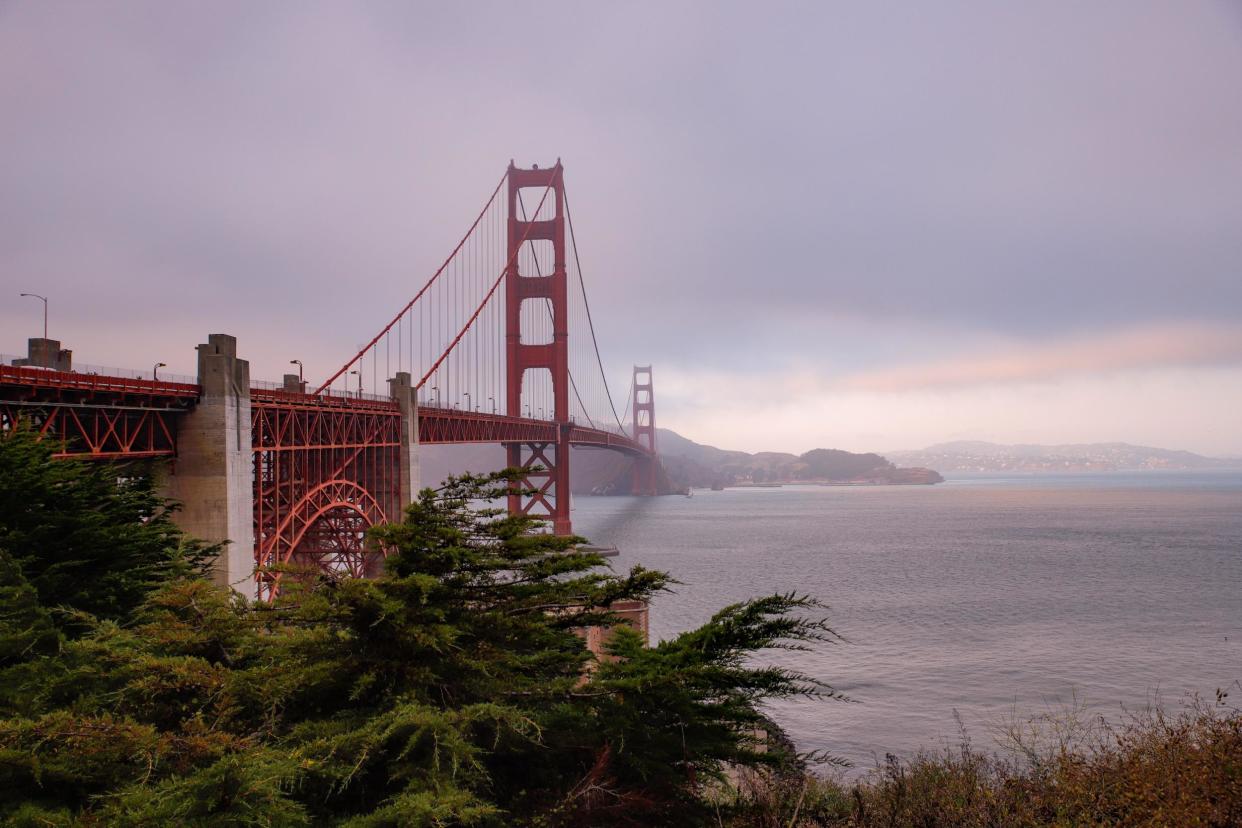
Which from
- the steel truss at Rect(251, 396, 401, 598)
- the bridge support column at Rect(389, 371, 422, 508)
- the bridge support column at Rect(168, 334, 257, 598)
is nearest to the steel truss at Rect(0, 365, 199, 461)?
the bridge support column at Rect(168, 334, 257, 598)

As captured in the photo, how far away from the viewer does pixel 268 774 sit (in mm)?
4629

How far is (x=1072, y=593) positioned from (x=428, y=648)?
4242 cm

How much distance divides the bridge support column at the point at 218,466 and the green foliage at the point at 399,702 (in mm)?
11076

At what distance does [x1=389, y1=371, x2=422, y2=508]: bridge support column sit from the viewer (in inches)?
1283

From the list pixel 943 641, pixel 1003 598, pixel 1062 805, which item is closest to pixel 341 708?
pixel 1062 805

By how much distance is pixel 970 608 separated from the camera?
3631cm

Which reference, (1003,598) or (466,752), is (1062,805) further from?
(1003,598)

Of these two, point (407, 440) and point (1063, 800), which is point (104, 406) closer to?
point (1063, 800)

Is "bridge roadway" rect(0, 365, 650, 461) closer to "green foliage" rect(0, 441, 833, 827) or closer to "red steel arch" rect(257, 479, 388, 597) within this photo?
"red steel arch" rect(257, 479, 388, 597)

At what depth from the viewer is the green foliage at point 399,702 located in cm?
496

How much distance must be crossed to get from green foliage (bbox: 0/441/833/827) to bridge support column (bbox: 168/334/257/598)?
1108 centimetres

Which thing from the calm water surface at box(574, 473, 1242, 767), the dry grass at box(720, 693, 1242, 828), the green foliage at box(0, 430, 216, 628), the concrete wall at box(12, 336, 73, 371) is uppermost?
the concrete wall at box(12, 336, 73, 371)

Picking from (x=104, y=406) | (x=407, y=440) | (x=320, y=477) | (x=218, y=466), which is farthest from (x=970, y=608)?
(x=104, y=406)

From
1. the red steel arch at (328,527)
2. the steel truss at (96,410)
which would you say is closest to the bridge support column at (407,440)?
the red steel arch at (328,527)
